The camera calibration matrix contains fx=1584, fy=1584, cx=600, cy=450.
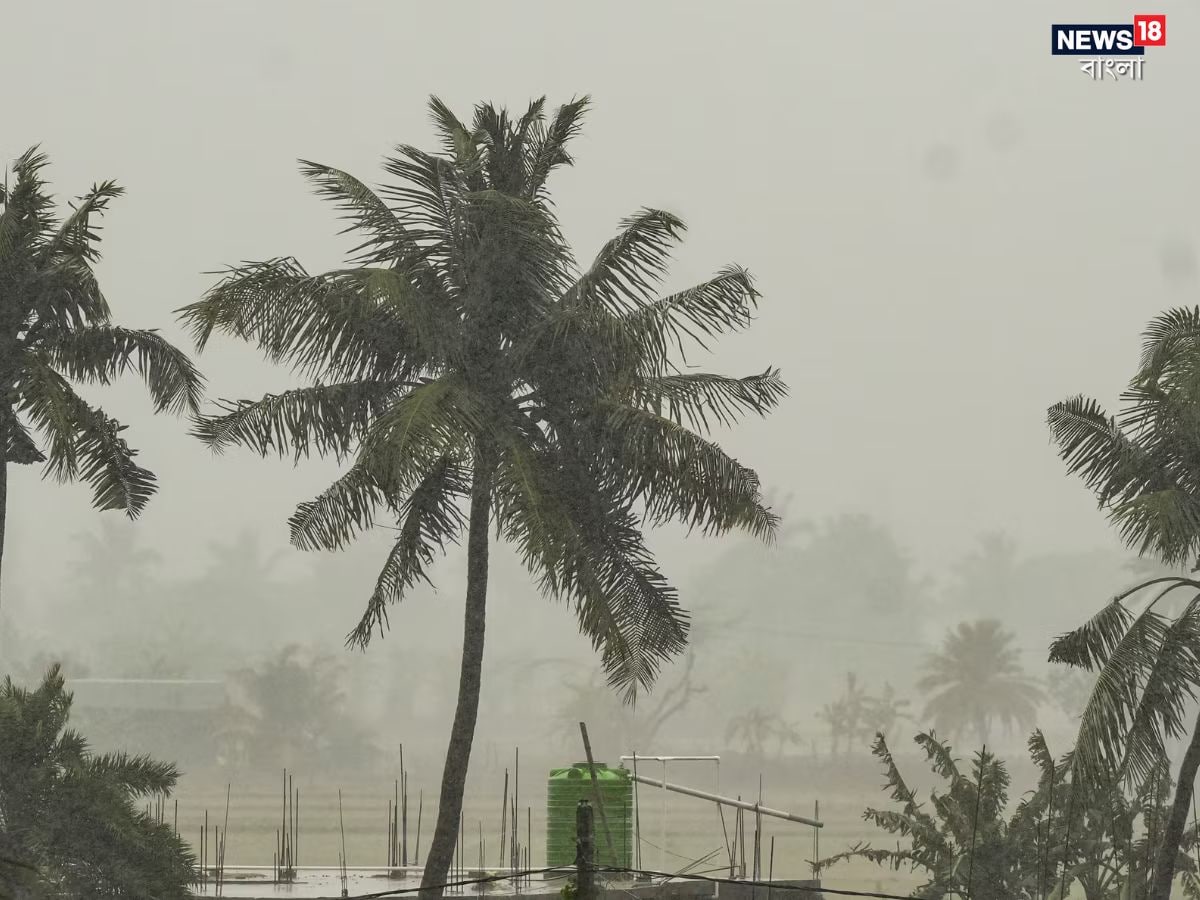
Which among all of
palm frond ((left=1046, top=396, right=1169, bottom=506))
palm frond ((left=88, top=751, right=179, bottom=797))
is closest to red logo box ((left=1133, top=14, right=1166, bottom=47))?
palm frond ((left=1046, top=396, right=1169, bottom=506))

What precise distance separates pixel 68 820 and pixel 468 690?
5.17m

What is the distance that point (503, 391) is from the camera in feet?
68.4

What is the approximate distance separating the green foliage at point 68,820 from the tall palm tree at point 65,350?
10.6 ft

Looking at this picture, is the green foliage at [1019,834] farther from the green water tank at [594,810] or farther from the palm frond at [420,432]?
the palm frond at [420,432]

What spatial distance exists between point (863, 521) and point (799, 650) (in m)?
16.6

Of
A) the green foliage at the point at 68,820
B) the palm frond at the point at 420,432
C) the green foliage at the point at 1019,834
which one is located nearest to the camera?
the palm frond at the point at 420,432

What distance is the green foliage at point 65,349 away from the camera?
20672 millimetres

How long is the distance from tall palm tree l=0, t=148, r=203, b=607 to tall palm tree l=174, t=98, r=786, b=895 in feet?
4.27

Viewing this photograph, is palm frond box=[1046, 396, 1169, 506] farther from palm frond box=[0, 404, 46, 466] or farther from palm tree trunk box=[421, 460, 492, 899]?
palm frond box=[0, 404, 46, 466]

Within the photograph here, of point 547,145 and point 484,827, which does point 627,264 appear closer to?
point 547,145

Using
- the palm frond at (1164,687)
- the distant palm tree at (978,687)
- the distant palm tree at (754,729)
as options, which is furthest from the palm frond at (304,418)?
the distant palm tree at (754,729)

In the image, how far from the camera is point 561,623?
14500 cm

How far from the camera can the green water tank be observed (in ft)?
78.2

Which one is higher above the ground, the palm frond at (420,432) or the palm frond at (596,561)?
the palm frond at (420,432)
